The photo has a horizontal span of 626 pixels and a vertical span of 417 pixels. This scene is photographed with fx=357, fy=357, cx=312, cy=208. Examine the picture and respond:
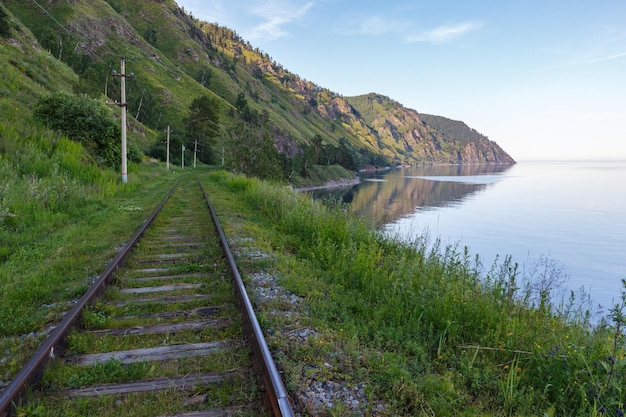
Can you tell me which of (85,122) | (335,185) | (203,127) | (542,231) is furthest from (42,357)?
(335,185)

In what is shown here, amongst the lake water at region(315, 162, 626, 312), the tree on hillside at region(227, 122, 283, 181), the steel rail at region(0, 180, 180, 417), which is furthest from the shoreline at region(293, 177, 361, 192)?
the steel rail at region(0, 180, 180, 417)

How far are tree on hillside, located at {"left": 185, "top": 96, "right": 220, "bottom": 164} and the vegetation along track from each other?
3077 inches

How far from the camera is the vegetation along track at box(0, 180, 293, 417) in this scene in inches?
109

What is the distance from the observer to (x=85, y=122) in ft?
66.7

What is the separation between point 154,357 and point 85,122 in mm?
21343

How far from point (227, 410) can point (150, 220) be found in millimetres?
8058

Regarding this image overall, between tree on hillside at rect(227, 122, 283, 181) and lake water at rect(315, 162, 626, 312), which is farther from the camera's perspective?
tree on hillside at rect(227, 122, 283, 181)

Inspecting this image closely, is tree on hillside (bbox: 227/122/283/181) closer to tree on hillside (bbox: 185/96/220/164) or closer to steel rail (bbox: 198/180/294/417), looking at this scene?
steel rail (bbox: 198/180/294/417)

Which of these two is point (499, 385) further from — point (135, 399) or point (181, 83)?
point (181, 83)

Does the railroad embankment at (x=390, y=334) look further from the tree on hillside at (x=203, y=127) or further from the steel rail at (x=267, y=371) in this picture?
the tree on hillside at (x=203, y=127)

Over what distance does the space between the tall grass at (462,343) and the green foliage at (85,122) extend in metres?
19.2

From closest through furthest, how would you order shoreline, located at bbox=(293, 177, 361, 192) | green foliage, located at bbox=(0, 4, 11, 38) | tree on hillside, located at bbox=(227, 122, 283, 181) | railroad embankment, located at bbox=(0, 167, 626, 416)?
railroad embankment, located at bbox=(0, 167, 626, 416)
tree on hillside, located at bbox=(227, 122, 283, 181)
green foliage, located at bbox=(0, 4, 11, 38)
shoreline, located at bbox=(293, 177, 361, 192)

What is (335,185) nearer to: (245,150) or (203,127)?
(203,127)

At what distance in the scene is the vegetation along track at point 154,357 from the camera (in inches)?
109
